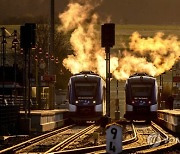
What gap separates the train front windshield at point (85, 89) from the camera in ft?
154

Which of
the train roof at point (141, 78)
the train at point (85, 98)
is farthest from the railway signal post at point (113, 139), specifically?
the train roof at point (141, 78)

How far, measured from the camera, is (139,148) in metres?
26.0

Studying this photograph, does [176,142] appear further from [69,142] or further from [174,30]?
[174,30]

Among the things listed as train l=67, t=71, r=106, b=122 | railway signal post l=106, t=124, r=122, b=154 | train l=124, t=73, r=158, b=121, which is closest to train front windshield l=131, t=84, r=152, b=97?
train l=124, t=73, r=158, b=121

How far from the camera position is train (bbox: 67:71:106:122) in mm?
46812

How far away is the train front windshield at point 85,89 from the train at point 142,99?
9.63 ft

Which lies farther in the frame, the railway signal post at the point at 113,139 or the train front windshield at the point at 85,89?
the train front windshield at the point at 85,89

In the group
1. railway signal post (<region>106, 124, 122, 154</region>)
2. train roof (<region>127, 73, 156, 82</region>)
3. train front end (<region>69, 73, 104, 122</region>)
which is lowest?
railway signal post (<region>106, 124, 122, 154</region>)

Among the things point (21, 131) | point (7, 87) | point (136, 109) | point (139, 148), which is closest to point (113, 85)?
point (7, 87)

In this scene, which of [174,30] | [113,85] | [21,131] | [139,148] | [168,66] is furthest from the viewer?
[174,30]

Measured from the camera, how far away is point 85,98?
4681 cm

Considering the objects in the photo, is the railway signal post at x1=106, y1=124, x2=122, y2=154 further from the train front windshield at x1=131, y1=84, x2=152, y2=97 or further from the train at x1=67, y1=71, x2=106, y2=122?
the train front windshield at x1=131, y1=84, x2=152, y2=97

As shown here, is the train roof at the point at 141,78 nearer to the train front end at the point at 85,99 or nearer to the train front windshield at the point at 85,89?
the train front end at the point at 85,99

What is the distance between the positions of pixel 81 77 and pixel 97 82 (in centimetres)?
113
